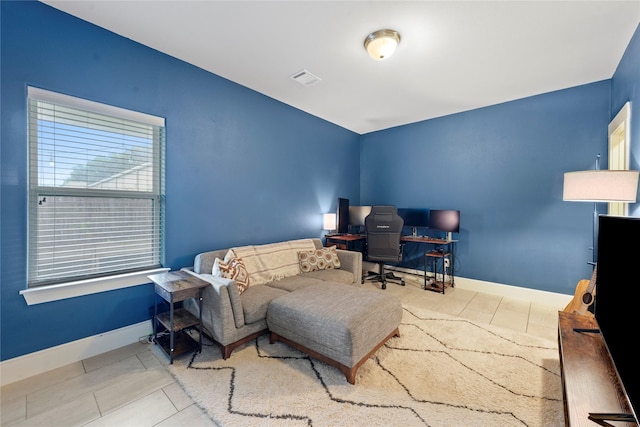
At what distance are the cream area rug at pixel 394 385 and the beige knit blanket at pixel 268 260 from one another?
0.72 m

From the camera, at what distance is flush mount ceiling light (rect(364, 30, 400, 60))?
219 cm

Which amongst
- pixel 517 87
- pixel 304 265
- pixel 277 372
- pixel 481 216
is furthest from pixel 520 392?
pixel 517 87

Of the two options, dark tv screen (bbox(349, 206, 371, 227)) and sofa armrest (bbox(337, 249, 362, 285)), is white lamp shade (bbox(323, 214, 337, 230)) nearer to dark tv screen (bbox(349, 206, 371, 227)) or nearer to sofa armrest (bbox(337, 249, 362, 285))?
dark tv screen (bbox(349, 206, 371, 227))

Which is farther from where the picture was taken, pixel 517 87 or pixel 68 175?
pixel 517 87

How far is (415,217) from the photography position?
14.4 ft

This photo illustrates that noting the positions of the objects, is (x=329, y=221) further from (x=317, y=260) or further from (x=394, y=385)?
(x=394, y=385)

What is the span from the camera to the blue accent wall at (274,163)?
74.4 inches

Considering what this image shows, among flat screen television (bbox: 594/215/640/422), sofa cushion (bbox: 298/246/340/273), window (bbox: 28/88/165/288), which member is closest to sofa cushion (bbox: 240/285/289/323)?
sofa cushion (bbox: 298/246/340/273)

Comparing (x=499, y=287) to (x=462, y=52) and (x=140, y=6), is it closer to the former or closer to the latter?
(x=462, y=52)

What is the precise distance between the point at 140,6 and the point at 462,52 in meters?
2.81

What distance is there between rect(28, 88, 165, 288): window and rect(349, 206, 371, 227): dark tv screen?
3.12 meters

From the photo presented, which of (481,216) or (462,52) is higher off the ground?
(462,52)

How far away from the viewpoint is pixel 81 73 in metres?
2.11

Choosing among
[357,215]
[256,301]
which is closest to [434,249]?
[357,215]
